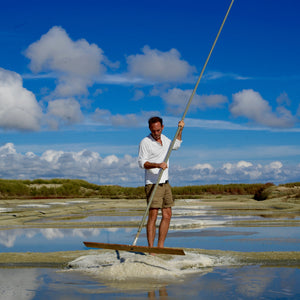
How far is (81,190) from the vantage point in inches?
1299

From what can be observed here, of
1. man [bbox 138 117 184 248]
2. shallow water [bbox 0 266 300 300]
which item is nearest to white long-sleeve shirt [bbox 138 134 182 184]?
man [bbox 138 117 184 248]

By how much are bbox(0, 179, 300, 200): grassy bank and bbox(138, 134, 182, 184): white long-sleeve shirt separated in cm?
2399

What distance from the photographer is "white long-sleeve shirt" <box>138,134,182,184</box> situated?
5.76 m

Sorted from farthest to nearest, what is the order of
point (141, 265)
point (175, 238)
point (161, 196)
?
point (175, 238), point (161, 196), point (141, 265)

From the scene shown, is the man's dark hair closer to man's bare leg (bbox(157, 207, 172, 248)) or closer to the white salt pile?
man's bare leg (bbox(157, 207, 172, 248))

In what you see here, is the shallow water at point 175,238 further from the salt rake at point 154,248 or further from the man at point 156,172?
the salt rake at point 154,248

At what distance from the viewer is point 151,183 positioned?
5766mm

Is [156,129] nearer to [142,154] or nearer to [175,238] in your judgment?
[142,154]

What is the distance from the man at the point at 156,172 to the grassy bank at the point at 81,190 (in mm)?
23972

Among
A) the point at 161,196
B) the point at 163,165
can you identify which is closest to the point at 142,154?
the point at 163,165

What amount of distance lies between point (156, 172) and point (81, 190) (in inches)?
1096

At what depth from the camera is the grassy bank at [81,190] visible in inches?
1202

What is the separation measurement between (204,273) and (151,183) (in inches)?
56.5

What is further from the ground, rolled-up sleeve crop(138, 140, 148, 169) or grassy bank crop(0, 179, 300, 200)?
rolled-up sleeve crop(138, 140, 148, 169)
